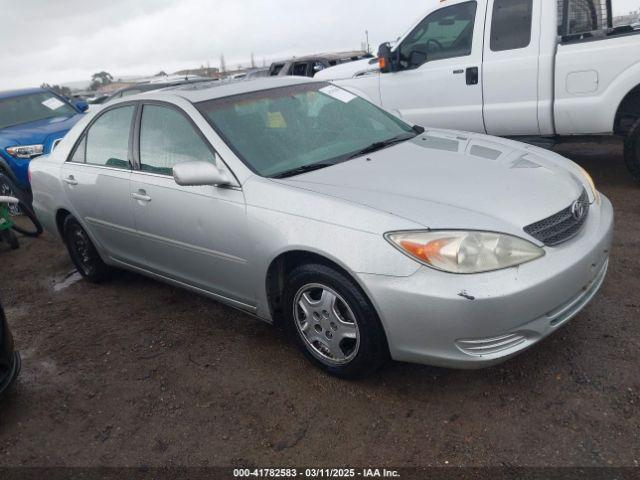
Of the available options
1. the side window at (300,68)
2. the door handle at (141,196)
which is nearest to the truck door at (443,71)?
the door handle at (141,196)

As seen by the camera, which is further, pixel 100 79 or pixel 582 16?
pixel 100 79

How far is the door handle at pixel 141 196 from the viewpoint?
3697 millimetres

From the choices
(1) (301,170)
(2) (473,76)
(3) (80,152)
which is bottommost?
(1) (301,170)

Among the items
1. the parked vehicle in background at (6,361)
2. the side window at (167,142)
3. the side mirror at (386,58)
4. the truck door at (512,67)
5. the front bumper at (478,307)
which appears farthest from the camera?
the side mirror at (386,58)

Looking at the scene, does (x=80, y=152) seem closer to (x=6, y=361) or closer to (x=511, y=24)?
(x=6, y=361)

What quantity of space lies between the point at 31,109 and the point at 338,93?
6681mm

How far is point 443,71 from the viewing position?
6277 millimetres

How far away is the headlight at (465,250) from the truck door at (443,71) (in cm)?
399

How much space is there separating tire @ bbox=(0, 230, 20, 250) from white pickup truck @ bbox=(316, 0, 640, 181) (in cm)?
420

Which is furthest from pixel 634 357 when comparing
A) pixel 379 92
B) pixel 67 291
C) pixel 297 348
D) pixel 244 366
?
pixel 379 92

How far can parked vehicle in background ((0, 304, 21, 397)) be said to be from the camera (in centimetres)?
303

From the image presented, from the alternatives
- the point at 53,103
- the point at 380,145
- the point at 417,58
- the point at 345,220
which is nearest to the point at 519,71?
the point at 417,58

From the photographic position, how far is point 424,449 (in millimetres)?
2469

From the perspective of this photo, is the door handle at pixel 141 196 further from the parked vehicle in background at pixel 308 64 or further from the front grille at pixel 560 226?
the parked vehicle in background at pixel 308 64
